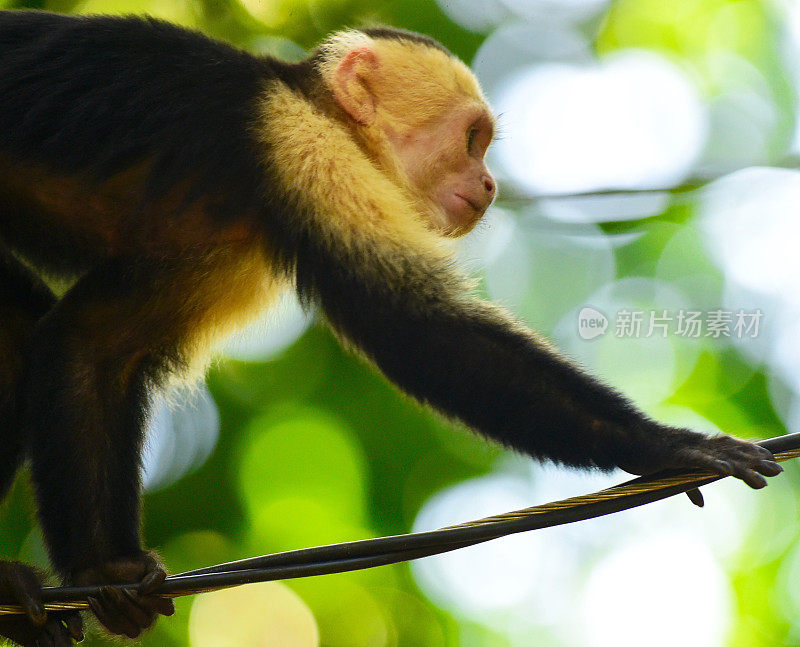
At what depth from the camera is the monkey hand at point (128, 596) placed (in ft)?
9.00

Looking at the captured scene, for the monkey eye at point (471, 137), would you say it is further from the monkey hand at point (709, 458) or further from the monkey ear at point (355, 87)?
the monkey hand at point (709, 458)

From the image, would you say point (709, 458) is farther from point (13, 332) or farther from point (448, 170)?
point (13, 332)

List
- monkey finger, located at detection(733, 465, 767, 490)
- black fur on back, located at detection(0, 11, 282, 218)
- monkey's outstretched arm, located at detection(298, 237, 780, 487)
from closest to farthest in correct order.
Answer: monkey finger, located at detection(733, 465, 767, 490), monkey's outstretched arm, located at detection(298, 237, 780, 487), black fur on back, located at detection(0, 11, 282, 218)

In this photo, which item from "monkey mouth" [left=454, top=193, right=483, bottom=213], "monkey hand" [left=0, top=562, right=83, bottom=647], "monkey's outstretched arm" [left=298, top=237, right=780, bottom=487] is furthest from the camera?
"monkey mouth" [left=454, top=193, right=483, bottom=213]

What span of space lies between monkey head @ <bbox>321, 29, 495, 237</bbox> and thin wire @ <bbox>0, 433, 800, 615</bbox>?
1.50 m

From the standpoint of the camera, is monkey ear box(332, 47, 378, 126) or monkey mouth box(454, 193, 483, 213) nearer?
monkey ear box(332, 47, 378, 126)

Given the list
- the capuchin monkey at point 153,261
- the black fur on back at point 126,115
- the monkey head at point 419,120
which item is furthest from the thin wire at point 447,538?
the monkey head at point 419,120

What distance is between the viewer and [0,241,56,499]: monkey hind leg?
318 cm

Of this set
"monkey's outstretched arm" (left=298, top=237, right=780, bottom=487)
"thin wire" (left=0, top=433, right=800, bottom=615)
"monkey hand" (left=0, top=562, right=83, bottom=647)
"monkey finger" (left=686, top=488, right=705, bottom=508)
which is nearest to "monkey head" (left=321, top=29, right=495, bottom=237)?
"monkey's outstretched arm" (left=298, top=237, right=780, bottom=487)

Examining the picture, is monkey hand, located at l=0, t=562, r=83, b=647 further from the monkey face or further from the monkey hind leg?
the monkey face

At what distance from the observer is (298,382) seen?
5906 millimetres

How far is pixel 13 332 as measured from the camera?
3.27 m

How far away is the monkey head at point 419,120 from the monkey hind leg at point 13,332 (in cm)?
126

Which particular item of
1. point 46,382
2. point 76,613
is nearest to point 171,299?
point 46,382
